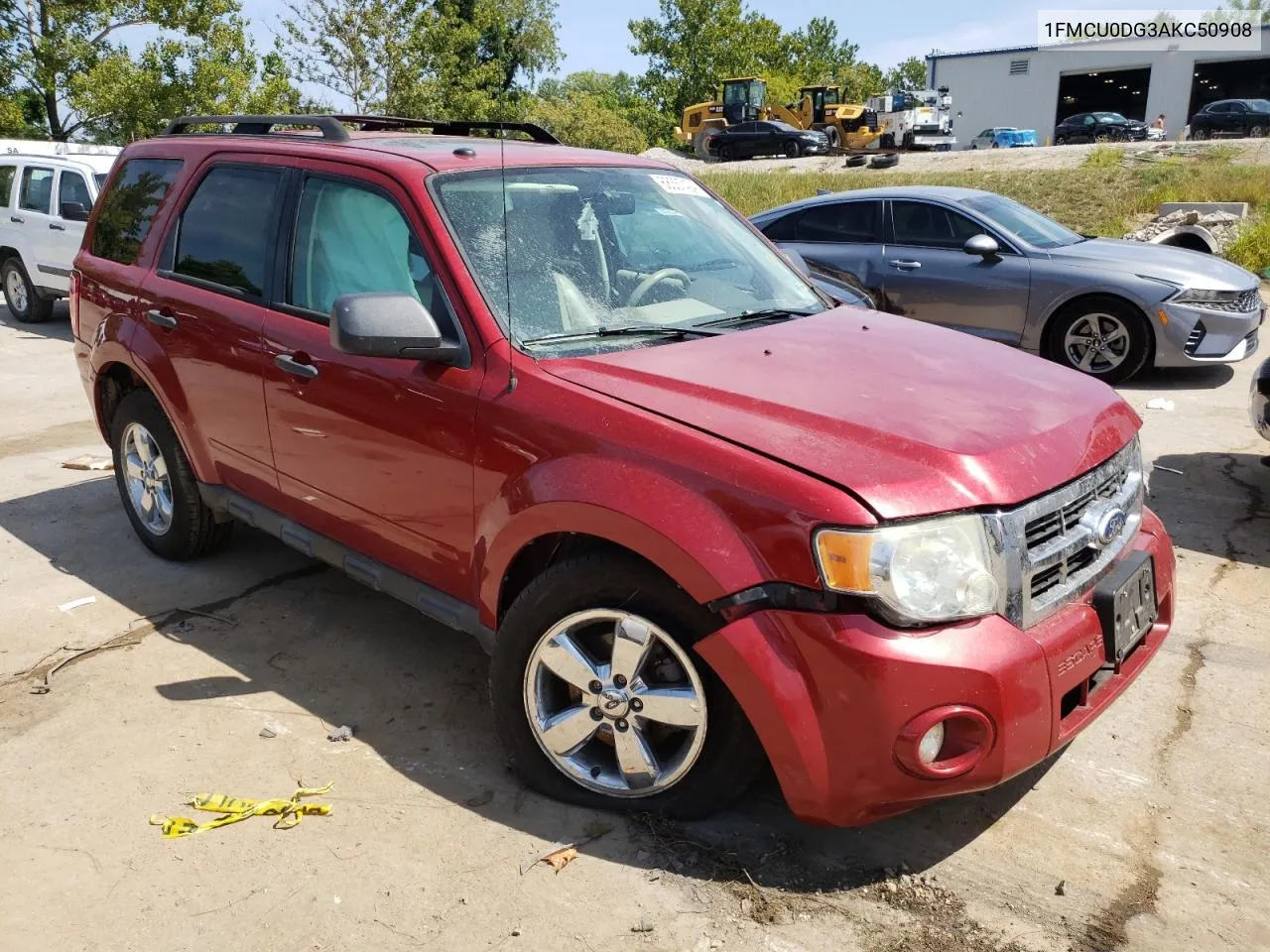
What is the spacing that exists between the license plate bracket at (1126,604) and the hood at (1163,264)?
5998mm

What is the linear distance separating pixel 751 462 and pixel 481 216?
1.39 metres

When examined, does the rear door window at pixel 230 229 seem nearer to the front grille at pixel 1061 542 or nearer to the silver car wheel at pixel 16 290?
the front grille at pixel 1061 542

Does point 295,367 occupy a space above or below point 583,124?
below

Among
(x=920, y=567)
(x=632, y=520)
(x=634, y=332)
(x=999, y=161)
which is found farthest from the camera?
(x=999, y=161)

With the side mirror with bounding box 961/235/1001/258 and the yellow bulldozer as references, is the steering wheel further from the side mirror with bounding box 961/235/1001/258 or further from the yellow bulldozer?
the yellow bulldozer

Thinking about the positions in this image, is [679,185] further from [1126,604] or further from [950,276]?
[950,276]

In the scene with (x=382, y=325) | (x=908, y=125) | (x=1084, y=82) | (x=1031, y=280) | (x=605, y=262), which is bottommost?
(x=1031, y=280)

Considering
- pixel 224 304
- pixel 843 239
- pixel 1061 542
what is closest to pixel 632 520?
pixel 1061 542

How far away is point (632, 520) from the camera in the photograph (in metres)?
2.65

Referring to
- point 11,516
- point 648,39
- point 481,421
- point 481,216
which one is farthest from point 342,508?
point 648,39

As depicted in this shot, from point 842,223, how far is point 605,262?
21.4 ft

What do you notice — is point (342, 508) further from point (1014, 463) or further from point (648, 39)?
point (648, 39)

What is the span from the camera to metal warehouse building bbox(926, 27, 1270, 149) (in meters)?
56.0

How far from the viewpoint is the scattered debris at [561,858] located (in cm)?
283
